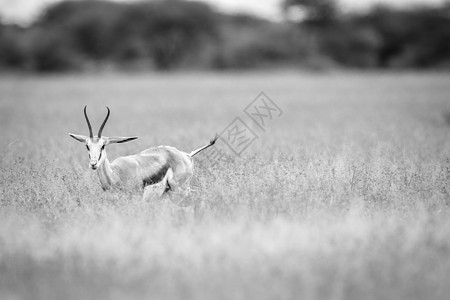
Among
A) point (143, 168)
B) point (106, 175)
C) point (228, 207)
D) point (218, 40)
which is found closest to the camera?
point (228, 207)

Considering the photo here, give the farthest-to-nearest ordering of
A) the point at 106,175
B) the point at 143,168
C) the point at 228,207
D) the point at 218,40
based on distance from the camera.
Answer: the point at 218,40, the point at 143,168, the point at 106,175, the point at 228,207

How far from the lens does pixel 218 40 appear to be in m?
53.7

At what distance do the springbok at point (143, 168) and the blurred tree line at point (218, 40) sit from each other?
3893 centimetres

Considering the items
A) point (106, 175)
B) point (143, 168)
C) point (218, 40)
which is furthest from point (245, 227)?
point (218, 40)

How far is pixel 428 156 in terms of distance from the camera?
905 centimetres

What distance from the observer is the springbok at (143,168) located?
256 inches

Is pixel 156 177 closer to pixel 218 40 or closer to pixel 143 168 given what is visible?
pixel 143 168

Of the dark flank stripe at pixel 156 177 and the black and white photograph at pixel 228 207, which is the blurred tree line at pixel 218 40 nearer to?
the black and white photograph at pixel 228 207

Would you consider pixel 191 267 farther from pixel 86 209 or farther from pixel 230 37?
pixel 230 37

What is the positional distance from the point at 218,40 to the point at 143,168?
4855 cm

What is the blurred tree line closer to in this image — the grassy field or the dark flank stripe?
the grassy field

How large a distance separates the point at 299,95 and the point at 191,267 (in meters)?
20.5

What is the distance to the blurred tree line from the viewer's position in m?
47.2

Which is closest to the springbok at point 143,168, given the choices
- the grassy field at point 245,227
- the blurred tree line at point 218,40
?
the grassy field at point 245,227
